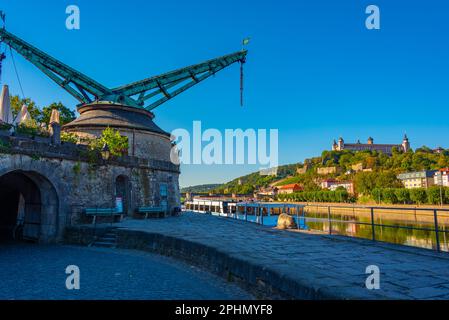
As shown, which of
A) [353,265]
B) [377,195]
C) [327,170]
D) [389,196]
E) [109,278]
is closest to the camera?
[353,265]

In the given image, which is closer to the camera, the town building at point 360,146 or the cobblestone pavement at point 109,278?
the cobblestone pavement at point 109,278

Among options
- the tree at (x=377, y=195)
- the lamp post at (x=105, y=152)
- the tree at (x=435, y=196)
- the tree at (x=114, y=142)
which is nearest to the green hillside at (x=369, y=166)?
the tree at (x=377, y=195)

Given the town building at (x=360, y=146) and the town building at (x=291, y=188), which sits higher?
the town building at (x=360, y=146)

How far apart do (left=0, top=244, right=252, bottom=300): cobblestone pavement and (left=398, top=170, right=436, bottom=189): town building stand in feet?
329

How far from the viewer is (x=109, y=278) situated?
686cm

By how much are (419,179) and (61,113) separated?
98.8m

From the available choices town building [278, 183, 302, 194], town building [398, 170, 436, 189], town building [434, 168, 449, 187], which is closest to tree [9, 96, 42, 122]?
town building [434, 168, 449, 187]

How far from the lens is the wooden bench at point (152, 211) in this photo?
18438 mm

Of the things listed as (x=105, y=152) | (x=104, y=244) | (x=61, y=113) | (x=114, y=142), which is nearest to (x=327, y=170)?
(x=61, y=113)

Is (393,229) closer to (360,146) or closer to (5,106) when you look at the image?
(5,106)

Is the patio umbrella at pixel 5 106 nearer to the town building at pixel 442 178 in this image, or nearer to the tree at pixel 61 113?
the tree at pixel 61 113

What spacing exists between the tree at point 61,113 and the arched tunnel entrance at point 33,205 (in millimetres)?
14059
